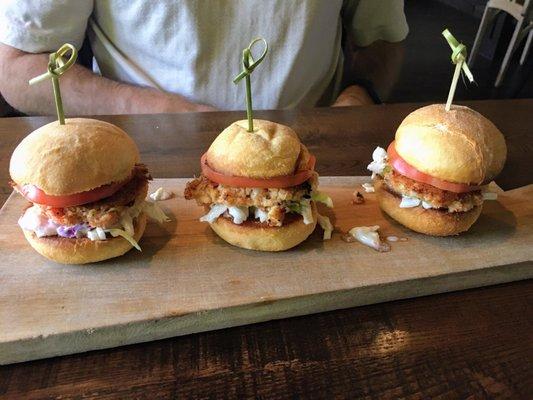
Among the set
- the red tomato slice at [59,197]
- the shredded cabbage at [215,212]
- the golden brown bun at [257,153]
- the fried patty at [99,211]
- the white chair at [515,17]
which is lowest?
the white chair at [515,17]

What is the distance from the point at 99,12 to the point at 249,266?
159 centimetres

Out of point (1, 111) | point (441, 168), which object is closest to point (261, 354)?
point (441, 168)

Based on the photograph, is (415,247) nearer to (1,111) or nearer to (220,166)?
(220,166)

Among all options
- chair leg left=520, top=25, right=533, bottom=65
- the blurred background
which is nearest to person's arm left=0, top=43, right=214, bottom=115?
the blurred background

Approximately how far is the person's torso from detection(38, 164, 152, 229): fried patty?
1.11 m

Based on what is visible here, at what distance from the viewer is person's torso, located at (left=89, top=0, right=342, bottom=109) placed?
7.07 ft

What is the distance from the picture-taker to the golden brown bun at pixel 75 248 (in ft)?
4.17

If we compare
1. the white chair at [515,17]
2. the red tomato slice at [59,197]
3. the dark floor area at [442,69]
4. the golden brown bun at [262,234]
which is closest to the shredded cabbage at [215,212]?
the golden brown bun at [262,234]

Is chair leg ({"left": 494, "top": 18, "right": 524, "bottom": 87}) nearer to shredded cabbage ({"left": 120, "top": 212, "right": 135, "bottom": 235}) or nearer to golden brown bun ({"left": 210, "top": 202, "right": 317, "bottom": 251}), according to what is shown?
golden brown bun ({"left": 210, "top": 202, "right": 317, "bottom": 251})

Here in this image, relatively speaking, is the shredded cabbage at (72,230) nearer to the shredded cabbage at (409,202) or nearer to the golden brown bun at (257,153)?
the golden brown bun at (257,153)

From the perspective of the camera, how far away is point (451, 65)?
21.1ft

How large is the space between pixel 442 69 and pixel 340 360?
6053mm

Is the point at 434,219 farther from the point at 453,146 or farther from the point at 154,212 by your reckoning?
the point at 154,212

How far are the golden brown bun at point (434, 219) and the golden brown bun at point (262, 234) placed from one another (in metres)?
0.34
